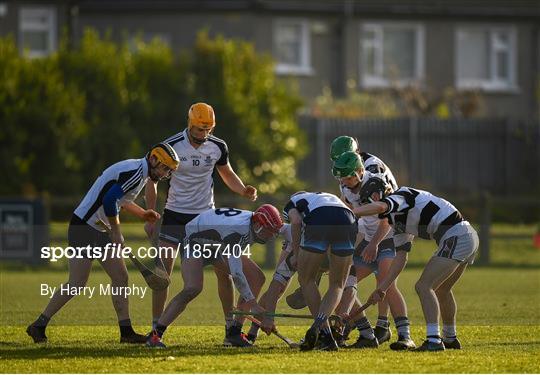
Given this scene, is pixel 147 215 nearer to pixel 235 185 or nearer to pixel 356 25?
pixel 235 185

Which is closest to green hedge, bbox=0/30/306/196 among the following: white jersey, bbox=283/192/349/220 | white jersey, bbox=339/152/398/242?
white jersey, bbox=339/152/398/242

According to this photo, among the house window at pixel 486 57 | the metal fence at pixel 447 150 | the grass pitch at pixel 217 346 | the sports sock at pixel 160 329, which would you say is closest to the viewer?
the grass pitch at pixel 217 346

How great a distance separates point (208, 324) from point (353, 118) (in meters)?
17.7

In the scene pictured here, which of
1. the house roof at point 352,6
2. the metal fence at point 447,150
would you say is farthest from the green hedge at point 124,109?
the house roof at point 352,6

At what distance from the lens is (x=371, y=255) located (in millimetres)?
12664

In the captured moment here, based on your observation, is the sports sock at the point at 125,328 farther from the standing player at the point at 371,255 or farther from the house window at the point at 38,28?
the house window at the point at 38,28

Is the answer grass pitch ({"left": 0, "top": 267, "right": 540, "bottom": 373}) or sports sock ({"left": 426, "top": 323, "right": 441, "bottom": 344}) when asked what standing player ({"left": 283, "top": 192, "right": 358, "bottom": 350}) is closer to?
grass pitch ({"left": 0, "top": 267, "right": 540, "bottom": 373})

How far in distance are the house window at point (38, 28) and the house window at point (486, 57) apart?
1153cm

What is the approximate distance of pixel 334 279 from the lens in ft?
40.3

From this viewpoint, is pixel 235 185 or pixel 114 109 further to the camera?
pixel 114 109

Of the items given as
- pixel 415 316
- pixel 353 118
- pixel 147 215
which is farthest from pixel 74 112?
pixel 147 215

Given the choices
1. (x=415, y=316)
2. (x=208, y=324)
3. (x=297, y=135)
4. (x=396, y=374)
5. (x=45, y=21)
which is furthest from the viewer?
(x=45, y=21)

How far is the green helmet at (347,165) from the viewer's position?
12.3 metres

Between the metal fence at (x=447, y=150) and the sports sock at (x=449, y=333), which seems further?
the metal fence at (x=447, y=150)
